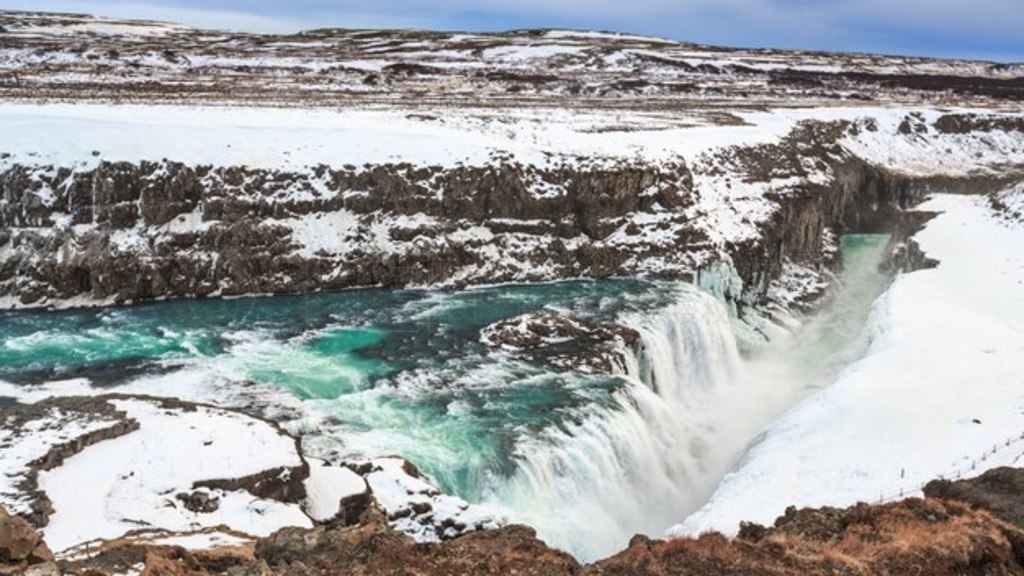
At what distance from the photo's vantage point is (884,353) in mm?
27422

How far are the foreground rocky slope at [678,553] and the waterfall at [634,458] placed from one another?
660 centimetres

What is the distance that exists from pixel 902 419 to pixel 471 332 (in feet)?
46.7

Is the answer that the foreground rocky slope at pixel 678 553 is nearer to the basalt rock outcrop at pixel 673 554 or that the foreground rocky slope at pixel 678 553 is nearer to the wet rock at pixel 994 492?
the basalt rock outcrop at pixel 673 554

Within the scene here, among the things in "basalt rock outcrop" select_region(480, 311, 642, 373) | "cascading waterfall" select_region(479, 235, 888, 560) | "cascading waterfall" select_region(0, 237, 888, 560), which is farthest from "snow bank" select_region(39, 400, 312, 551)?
"basalt rock outcrop" select_region(480, 311, 642, 373)

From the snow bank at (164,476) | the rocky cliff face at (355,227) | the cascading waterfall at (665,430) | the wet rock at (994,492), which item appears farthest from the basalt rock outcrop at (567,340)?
the wet rock at (994,492)

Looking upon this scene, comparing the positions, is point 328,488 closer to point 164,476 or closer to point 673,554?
point 164,476

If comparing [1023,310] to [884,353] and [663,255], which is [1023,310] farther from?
[663,255]

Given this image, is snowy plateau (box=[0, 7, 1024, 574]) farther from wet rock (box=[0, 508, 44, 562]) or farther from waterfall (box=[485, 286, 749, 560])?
wet rock (box=[0, 508, 44, 562])

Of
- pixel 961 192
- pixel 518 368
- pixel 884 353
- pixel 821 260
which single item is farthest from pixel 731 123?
pixel 518 368

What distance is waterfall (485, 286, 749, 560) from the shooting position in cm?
1959

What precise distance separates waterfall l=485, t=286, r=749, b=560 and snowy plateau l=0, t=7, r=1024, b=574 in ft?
0.36

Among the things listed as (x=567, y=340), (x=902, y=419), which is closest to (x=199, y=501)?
(x=567, y=340)

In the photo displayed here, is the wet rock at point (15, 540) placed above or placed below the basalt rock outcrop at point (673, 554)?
above

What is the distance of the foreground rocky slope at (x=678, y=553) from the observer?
10555 mm
